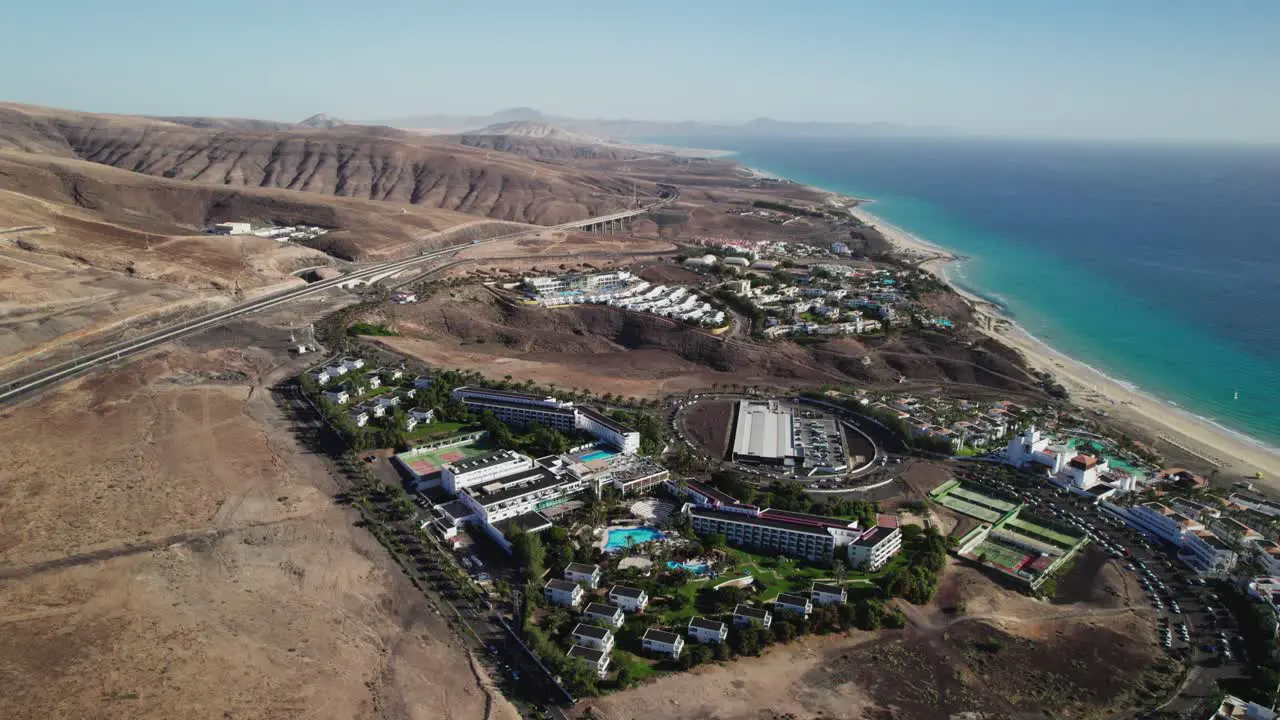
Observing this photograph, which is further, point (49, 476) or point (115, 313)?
point (115, 313)

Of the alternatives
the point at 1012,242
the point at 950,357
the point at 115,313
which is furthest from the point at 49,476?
the point at 1012,242

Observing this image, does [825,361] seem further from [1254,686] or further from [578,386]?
[1254,686]

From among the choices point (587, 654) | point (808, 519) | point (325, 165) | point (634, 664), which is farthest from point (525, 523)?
point (325, 165)

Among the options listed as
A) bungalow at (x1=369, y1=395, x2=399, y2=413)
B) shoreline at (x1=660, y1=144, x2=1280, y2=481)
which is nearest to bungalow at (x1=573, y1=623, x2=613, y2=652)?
bungalow at (x1=369, y1=395, x2=399, y2=413)

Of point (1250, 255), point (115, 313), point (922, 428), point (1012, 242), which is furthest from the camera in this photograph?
point (1012, 242)

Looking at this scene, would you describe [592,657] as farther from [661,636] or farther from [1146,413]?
[1146,413]

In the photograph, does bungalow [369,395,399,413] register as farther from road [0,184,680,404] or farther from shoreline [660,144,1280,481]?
shoreline [660,144,1280,481]

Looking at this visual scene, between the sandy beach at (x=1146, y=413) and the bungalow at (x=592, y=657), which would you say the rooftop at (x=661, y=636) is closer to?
the bungalow at (x=592, y=657)
